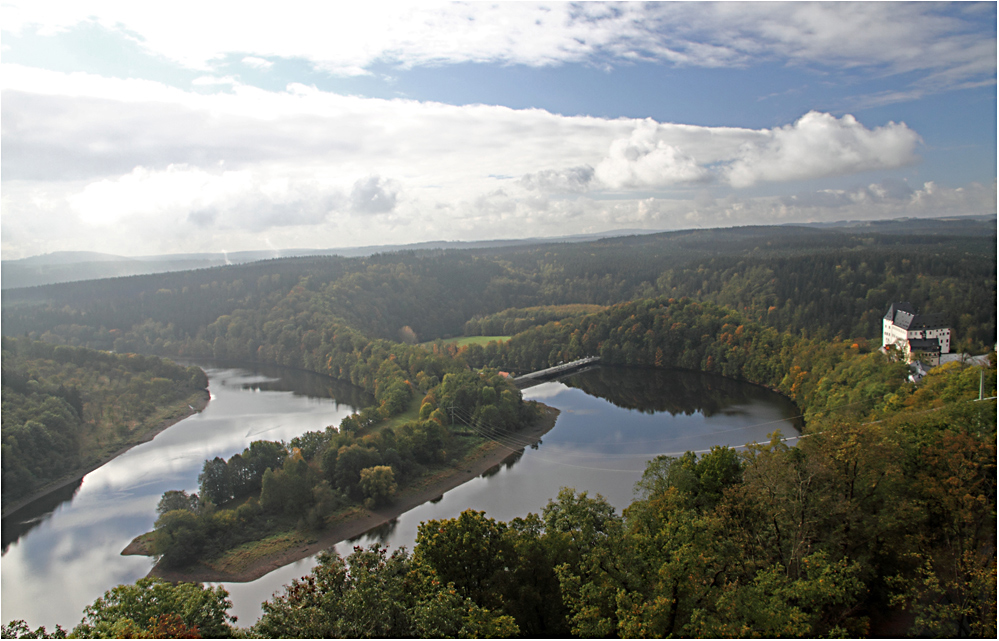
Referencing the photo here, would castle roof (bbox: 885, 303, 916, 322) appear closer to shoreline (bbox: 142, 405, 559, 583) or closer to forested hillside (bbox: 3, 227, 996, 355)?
forested hillside (bbox: 3, 227, 996, 355)

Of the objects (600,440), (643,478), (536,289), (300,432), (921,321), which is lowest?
(600,440)

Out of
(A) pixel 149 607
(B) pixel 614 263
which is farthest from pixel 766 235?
(A) pixel 149 607

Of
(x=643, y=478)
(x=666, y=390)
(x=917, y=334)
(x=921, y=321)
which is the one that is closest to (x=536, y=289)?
(x=666, y=390)

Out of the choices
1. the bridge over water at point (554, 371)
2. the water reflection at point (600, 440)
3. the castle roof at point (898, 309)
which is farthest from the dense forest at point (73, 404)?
the castle roof at point (898, 309)

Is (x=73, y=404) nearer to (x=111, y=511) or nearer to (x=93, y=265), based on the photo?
(x=111, y=511)

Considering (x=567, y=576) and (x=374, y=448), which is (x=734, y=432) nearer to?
(x=374, y=448)

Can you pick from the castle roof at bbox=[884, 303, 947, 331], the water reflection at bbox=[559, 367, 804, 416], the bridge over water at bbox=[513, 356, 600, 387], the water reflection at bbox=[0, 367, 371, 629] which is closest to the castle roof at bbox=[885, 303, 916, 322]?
the castle roof at bbox=[884, 303, 947, 331]
